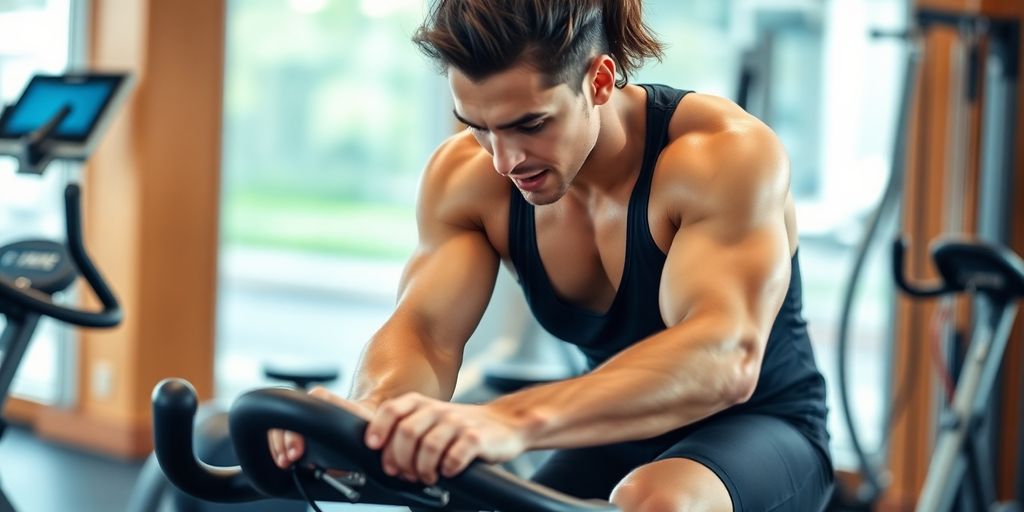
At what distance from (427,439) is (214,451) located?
1453 mm

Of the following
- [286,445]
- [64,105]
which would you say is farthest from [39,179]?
[286,445]

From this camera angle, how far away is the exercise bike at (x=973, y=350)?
2758 millimetres

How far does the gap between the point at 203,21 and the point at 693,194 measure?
295cm

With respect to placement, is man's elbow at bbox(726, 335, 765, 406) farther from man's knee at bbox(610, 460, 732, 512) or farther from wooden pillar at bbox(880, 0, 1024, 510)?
wooden pillar at bbox(880, 0, 1024, 510)

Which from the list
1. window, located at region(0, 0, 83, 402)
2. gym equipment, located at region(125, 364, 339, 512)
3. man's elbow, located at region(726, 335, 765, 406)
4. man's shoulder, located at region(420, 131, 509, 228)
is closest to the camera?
man's elbow, located at region(726, 335, 765, 406)

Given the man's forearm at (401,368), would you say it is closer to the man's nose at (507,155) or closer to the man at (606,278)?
the man at (606,278)

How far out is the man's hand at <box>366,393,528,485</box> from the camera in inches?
41.6

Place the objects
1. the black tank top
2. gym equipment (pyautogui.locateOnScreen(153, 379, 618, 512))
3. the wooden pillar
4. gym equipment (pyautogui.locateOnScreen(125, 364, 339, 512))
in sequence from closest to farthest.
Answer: gym equipment (pyautogui.locateOnScreen(153, 379, 618, 512))
the black tank top
gym equipment (pyautogui.locateOnScreen(125, 364, 339, 512))
the wooden pillar

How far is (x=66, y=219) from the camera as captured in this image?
7.29ft

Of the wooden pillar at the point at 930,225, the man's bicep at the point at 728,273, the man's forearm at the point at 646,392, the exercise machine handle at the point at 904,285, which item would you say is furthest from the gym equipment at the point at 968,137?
the man's forearm at the point at 646,392

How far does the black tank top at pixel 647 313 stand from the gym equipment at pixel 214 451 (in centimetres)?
91

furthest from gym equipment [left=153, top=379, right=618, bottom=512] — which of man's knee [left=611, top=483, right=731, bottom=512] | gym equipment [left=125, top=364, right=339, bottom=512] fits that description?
gym equipment [left=125, top=364, right=339, bottom=512]

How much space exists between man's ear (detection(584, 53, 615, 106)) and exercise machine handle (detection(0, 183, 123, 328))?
44.9 inches

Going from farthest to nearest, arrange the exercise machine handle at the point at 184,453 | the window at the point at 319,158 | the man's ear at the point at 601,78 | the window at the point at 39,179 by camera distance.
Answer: the window at the point at 319,158 < the window at the point at 39,179 < the man's ear at the point at 601,78 < the exercise machine handle at the point at 184,453
